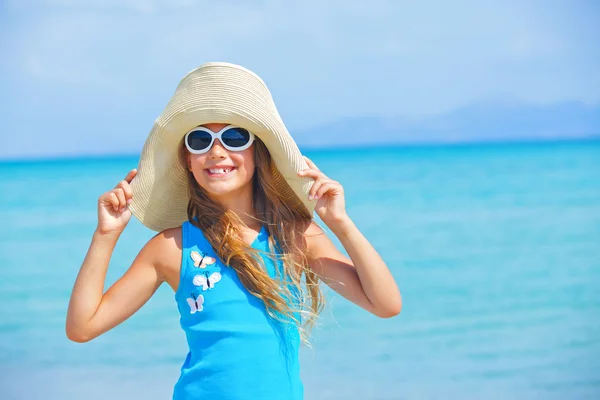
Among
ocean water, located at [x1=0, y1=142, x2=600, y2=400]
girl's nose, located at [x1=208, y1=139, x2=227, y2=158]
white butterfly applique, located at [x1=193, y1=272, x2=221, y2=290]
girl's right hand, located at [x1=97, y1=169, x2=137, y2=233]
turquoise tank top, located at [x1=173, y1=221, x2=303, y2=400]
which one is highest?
ocean water, located at [x1=0, y1=142, x2=600, y2=400]

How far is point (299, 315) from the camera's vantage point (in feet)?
9.70

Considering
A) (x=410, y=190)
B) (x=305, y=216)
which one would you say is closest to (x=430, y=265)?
(x=305, y=216)

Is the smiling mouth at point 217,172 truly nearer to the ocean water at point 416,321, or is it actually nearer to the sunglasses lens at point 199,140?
the sunglasses lens at point 199,140

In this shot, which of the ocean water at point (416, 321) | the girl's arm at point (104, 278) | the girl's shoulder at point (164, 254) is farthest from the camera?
the ocean water at point (416, 321)

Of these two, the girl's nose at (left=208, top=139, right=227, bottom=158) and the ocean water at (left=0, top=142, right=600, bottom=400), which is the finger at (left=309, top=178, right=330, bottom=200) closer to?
the girl's nose at (left=208, top=139, right=227, bottom=158)

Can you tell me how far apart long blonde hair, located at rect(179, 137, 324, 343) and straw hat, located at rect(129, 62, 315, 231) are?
0.04m

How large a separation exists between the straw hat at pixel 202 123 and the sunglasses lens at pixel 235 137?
1.3 inches

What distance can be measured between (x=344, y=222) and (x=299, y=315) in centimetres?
37

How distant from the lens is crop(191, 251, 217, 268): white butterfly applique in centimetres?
288

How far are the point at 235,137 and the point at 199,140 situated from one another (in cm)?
12

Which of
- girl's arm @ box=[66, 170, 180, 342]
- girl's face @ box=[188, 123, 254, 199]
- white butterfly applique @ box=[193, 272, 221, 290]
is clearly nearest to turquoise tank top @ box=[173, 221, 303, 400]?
white butterfly applique @ box=[193, 272, 221, 290]

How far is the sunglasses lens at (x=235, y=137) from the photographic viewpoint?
2.90 meters

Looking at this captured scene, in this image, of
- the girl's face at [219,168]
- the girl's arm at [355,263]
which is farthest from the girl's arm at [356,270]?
the girl's face at [219,168]

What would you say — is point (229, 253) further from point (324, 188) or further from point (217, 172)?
point (324, 188)
